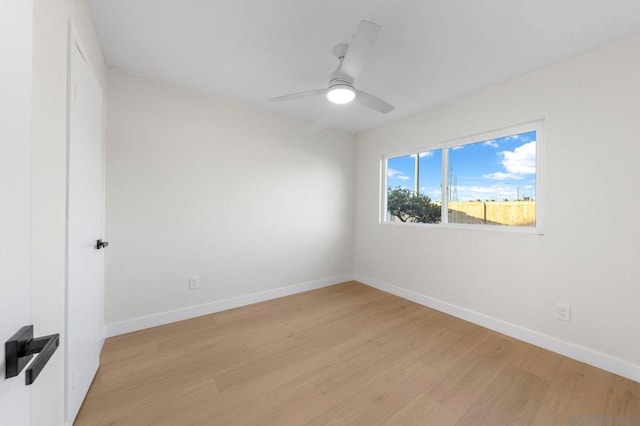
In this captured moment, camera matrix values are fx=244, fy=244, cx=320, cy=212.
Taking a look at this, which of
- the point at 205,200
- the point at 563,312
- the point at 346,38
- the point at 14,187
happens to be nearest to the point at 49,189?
the point at 14,187

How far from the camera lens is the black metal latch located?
1.50 ft

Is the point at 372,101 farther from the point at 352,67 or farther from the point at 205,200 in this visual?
the point at 205,200

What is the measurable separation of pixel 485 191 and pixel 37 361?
3.23 metres

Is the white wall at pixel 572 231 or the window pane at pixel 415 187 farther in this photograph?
the window pane at pixel 415 187

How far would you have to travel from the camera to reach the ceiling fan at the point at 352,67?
1461mm

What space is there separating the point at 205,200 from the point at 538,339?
3.47 meters

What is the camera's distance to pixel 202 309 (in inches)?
106

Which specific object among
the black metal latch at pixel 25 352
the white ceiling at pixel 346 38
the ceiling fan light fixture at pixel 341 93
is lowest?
the black metal latch at pixel 25 352

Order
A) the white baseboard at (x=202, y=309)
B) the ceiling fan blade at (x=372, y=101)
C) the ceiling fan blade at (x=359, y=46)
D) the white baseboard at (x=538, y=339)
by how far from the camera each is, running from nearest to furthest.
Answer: the ceiling fan blade at (x=359, y=46)
the white baseboard at (x=538, y=339)
the ceiling fan blade at (x=372, y=101)
the white baseboard at (x=202, y=309)

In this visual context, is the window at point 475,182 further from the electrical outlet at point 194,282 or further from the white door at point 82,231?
the white door at point 82,231

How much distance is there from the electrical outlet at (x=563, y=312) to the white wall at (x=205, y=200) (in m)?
2.54

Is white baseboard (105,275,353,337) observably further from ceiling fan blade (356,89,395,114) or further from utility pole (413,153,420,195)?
ceiling fan blade (356,89,395,114)

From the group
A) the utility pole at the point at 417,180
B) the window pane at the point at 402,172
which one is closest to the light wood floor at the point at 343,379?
the utility pole at the point at 417,180

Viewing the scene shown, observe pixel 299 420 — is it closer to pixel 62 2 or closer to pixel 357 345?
pixel 357 345
